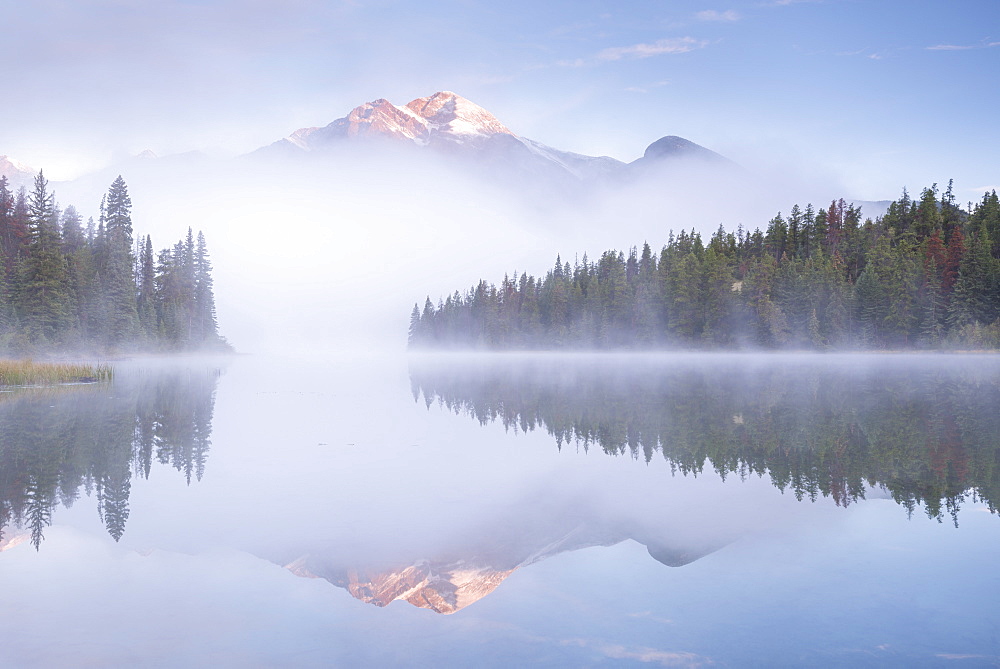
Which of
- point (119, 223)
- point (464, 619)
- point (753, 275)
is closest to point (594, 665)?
point (464, 619)

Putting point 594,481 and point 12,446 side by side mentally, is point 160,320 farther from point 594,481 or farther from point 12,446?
point 594,481

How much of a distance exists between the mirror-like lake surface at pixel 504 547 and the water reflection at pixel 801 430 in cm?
15

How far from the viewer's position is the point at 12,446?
17.3m

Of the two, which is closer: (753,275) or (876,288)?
(876,288)

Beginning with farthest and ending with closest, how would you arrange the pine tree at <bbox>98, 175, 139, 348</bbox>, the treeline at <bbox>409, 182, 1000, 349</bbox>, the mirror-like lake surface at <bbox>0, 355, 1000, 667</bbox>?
the treeline at <bbox>409, 182, 1000, 349</bbox> < the pine tree at <bbox>98, 175, 139, 348</bbox> < the mirror-like lake surface at <bbox>0, 355, 1000, 667</bbox>

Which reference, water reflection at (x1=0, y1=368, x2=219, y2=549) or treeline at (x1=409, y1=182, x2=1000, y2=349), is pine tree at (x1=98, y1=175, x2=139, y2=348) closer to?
water reflection at (x1=0, y1=368, x2=219, y2=549)

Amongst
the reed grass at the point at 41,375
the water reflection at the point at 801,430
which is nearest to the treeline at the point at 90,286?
the reed grass at the point at 41,375

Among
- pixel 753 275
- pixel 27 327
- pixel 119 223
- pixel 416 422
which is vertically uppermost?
pixel 119 223

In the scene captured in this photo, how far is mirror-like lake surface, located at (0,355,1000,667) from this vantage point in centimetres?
660

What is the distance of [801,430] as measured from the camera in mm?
20281

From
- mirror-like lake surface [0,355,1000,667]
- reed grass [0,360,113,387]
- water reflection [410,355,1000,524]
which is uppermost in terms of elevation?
reed grass [0,360,113,387]

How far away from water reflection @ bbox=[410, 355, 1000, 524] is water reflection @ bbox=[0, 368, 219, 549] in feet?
34.5

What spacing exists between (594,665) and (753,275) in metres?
130

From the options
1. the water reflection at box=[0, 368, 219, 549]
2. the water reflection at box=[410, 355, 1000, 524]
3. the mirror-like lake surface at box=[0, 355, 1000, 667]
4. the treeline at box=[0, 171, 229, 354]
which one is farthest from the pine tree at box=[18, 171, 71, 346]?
the mirror-like lake surface at box=[0, 355, 1000, 667]
